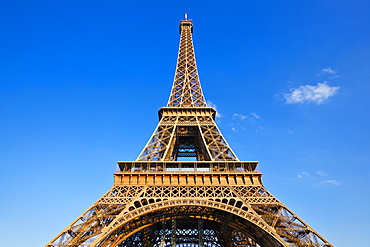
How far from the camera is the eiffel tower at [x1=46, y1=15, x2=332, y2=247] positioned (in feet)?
56.4

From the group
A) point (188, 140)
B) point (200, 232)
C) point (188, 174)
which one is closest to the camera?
point (188, 174)

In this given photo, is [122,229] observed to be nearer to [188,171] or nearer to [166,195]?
[166,195]

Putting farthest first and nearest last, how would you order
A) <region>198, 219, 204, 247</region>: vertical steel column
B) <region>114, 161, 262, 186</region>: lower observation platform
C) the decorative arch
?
1. <region>198, 219, 204, 247</region>: vertical steel column
2. <region>114, 161, 262, 186</region>: lower observation platform
3. the decorative arch

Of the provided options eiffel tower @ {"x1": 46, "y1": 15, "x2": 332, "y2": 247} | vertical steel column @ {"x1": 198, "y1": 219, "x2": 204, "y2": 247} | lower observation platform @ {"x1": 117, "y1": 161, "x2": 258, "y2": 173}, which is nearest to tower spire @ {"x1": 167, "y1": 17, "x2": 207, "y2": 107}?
eiffel tower @ {"x1": 46, "y1": 15, "x2": 332, "y2": 247}

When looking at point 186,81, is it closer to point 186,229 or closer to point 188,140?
point 188,140

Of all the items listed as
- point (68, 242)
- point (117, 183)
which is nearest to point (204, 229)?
point (117, 183)

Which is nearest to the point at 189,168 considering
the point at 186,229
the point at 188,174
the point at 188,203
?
the point at 188,174

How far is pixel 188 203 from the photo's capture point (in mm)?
18859

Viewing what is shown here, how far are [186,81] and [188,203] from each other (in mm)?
17323

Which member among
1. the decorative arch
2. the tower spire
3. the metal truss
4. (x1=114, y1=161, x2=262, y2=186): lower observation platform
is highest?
the tower spire

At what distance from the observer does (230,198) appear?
62.0 ft

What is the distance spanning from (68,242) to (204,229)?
14004mm

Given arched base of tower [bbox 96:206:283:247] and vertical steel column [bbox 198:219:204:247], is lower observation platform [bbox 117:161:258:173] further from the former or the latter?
vertical steel column [bbox 198:219:204:247]

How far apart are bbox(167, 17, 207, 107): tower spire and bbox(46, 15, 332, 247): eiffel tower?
6.80 ft
